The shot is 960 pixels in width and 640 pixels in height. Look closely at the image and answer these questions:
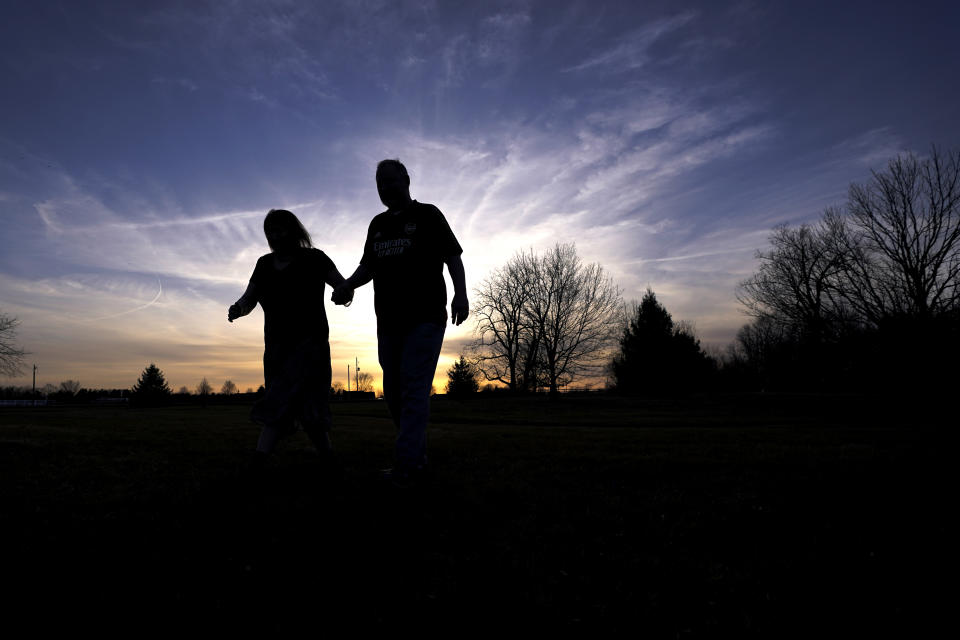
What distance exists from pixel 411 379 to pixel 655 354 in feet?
124

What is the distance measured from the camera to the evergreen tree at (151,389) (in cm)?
4091

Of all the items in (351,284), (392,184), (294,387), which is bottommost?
(294,387)

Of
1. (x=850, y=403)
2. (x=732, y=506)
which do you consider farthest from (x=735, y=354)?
(x=732, y=506)

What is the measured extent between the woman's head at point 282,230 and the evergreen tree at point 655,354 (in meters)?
37.6

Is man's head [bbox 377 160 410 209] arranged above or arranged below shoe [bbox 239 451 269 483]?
above

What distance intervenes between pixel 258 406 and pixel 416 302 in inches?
66.4

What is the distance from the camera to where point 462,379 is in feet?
132

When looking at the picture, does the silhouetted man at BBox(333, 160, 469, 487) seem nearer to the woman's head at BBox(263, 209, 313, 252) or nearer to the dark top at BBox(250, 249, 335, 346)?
the dark top at BBox(250, 249, 335, 346)

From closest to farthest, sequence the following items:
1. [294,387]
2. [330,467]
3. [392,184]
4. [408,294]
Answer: [408,294] → [392,184] → [294,387] → [330,467]

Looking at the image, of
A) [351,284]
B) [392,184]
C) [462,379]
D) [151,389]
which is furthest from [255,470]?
[151,389]

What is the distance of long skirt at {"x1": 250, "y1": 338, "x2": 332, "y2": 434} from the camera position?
3.88 metres

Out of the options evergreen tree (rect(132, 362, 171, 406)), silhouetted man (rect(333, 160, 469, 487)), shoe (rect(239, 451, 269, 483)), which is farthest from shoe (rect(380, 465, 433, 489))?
evergreen tree (rect(132, 362, 171, 406))

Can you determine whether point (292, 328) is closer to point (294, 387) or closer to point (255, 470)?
point (294, 387)

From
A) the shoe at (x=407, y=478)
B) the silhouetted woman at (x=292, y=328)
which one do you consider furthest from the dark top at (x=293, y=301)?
the shoe at (x=407, y=478)
